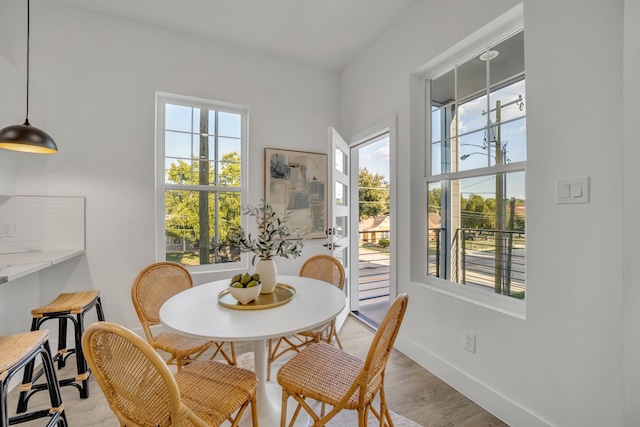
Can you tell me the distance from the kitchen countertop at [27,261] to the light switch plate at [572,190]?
9.58 ft

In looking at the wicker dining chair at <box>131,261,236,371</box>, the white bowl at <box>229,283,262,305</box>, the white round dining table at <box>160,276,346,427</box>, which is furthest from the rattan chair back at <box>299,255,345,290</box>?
the white bowl at <box>229,283,262,305</box>

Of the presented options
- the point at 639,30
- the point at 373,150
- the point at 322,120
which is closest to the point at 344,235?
the point at 322,120

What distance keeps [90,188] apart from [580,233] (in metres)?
3.45

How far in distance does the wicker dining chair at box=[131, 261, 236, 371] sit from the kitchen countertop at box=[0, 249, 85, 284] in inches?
22.3

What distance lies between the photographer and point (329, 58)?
326 centimetres

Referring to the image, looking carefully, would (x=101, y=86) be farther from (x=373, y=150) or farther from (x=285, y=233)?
(x=373, y=150)

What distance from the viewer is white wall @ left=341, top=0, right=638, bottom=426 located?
4.20ft

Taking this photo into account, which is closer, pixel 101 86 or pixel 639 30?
pixel 639 30

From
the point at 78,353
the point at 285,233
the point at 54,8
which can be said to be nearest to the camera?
the point at 285,233

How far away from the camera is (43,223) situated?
234 centimetres

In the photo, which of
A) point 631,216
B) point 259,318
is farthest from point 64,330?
point 631,216

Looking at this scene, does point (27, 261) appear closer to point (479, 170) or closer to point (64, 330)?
point (64, 330)

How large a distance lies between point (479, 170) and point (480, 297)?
0.88 m

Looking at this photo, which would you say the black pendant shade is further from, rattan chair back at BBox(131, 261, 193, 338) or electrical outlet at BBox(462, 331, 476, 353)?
electrical outlet at BBox(462, 331, 476, 353)
